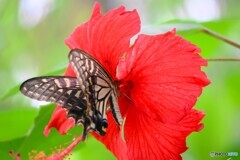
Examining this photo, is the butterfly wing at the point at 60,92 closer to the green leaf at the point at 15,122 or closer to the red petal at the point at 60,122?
the red petal at the point at 60,122

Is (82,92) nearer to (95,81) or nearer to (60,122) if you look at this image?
(95,81)

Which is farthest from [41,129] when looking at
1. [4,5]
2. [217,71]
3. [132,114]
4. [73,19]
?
[73,19]

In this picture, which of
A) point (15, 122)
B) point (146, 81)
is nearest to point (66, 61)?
point (15, 122)

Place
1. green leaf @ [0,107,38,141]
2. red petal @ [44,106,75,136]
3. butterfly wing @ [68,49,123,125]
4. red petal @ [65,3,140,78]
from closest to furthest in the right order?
butterfly wing @ [68,49,123,125], red petal @ [65,3,140,78], red petal @ [44,106,75,136], green leaf @ [0,107,38,141]

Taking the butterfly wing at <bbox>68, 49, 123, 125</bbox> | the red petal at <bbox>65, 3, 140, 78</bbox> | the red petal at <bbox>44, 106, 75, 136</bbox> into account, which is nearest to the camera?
the butterfly wing at <bbox>68, 49, 123, 125</bbox>

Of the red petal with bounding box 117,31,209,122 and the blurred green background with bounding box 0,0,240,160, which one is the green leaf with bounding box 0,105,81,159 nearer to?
the blurred green background with bounding box 0,0,240,160

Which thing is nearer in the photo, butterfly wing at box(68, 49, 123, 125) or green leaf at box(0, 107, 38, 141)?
butterfly wing at box(68, 49, 123, 125)

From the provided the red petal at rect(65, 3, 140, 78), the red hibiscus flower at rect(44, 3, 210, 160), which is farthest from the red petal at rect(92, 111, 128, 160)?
the red petal at rect(65, 3, 140, 78)

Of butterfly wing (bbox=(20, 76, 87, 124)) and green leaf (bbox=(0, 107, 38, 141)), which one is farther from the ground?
butterfly wing (bbox=(20, 76, 87, 124))

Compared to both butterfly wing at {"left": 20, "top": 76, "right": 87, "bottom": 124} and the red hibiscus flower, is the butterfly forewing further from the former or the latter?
the red hibiscus flower
